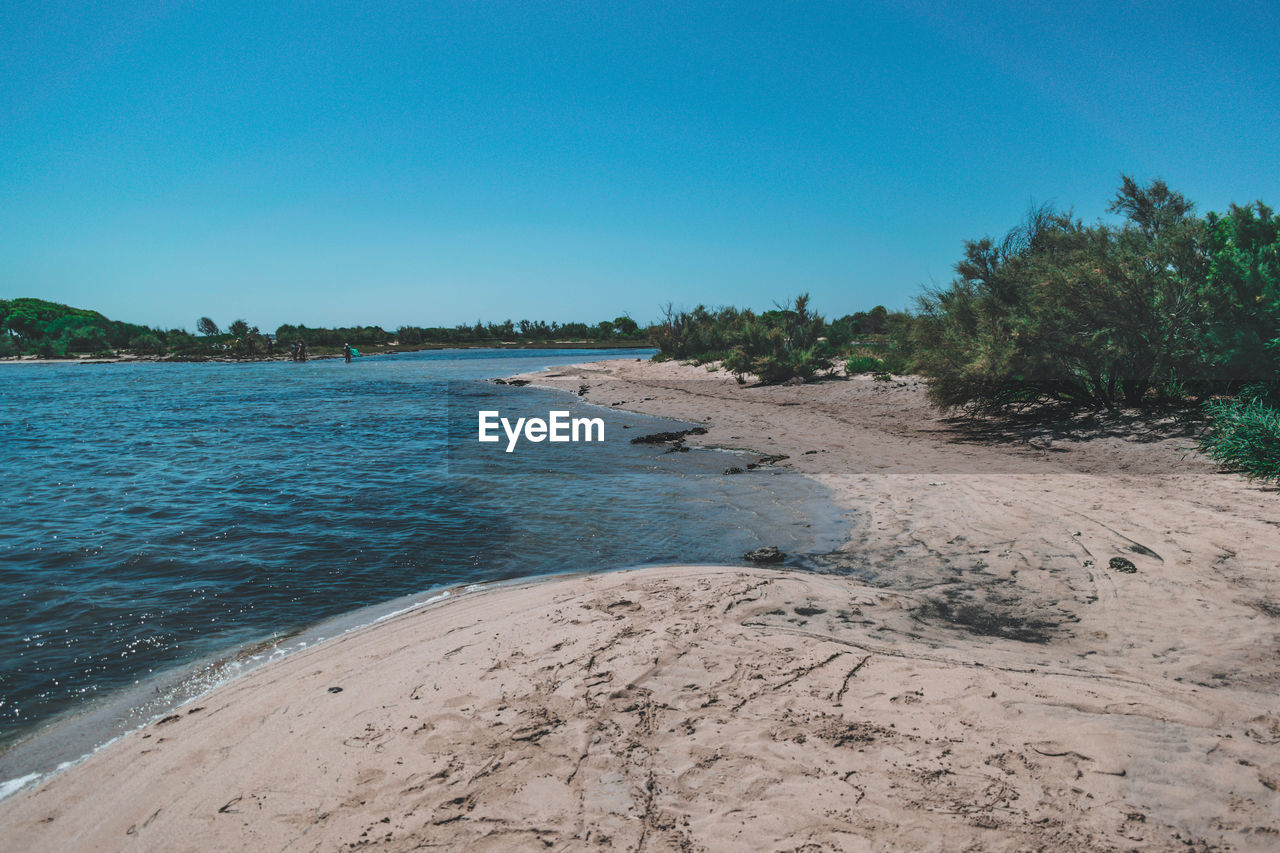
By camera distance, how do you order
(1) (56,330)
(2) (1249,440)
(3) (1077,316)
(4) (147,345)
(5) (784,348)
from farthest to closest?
(1) (56,330), (4) (147,345), (5) (784,348), (3) (1077,316), (2) (1249,440)

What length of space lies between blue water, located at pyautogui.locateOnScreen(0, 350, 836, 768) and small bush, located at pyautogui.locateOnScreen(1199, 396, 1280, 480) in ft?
18.3

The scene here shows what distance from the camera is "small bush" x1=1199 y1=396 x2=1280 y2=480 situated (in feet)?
26.0

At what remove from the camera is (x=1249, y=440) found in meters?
8.34

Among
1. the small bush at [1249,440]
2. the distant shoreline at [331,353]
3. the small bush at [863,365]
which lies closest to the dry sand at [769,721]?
the small bush at [1249,440]

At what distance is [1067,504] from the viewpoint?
7879mm

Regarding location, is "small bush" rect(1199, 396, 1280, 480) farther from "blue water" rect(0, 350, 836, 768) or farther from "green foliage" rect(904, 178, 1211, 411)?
"blue water" rect(0, 350, 836, 768)

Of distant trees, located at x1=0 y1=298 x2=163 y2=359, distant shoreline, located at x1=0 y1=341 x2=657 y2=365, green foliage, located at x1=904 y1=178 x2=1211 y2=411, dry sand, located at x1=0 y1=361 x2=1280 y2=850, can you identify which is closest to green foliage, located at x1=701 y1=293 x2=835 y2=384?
green foliage, located at x1=904 y1=178 x2=1211 y2=411

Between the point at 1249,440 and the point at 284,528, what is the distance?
13496mm

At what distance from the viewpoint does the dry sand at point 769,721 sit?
2750 mm

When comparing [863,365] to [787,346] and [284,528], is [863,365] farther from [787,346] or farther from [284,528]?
[284,528]

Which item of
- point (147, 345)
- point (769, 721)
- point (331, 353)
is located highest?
point (147, 345)

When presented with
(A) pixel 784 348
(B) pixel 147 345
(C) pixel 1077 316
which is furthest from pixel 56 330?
(C) pixel 1077 316

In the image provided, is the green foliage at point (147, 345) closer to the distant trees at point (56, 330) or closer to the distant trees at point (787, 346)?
the distant trees at point (56, 330)

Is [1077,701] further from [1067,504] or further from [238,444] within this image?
[238,444]
